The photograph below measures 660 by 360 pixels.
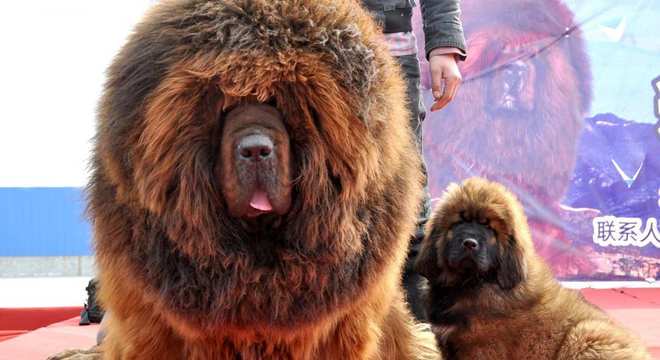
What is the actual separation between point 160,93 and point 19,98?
3.63 meters

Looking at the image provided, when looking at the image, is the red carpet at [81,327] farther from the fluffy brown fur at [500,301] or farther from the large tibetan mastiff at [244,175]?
the large tibetan mastiff at [244,175]

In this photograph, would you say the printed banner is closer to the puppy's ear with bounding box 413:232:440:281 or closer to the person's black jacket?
the puppy's ear with bounding box 413:232:440:281

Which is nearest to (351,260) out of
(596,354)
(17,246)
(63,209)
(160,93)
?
(160,93)

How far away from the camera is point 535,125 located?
15.5 ft

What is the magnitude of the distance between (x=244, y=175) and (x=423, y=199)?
123 centimetres

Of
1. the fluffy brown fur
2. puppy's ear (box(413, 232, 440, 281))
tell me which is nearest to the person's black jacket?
the fluffy brown fur

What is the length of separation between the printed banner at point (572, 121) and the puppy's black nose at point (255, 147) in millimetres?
3546

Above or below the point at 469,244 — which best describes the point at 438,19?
above

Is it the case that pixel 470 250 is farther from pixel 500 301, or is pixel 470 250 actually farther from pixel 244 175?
pixel 244 175

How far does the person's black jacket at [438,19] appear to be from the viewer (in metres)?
2.23

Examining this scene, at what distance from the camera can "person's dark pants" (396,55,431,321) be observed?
2.29m

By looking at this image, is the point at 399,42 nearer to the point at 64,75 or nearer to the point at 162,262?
the point at 162,262

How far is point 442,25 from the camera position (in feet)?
7.38

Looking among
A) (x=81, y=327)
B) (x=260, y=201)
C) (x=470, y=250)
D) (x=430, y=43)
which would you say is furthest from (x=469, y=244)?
(x=81, y=327)
